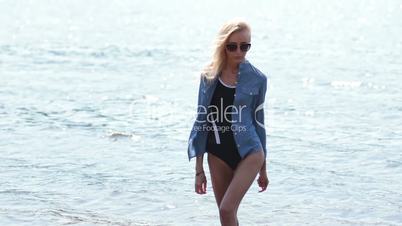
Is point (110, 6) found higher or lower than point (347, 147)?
lower

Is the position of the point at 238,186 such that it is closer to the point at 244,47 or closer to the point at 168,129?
the point at 244,47

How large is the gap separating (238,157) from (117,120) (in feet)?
37.2

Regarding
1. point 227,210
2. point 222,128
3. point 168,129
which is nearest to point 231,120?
point 222,128

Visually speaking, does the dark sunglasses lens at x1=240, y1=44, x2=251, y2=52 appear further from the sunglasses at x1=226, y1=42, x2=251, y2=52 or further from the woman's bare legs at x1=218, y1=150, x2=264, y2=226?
the woman's bare legs at x1=218, y1=150, x2=264, y2=226

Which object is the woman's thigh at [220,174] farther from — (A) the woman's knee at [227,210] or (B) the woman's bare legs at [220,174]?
(A) the woman's knee at [227,210]

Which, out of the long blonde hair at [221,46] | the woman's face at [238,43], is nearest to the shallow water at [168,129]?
the long blonde hair at [221,46]

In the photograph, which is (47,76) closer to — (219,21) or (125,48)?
(125,48)

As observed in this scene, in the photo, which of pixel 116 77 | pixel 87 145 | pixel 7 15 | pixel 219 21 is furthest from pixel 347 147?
pixel 7 15

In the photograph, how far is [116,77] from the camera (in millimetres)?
25266

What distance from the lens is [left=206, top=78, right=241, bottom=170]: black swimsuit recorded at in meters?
6.94

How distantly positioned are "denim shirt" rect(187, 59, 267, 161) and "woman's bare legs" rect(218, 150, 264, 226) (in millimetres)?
67

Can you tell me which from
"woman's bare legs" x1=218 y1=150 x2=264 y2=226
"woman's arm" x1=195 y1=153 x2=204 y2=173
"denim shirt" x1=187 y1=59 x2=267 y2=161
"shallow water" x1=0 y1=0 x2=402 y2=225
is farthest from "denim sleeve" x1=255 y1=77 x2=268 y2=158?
"shallow water" x1=0 y1=0 x2=402 y2=225

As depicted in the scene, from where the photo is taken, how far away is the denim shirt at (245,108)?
6891 millimetres

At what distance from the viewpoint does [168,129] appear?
55.5 ft
